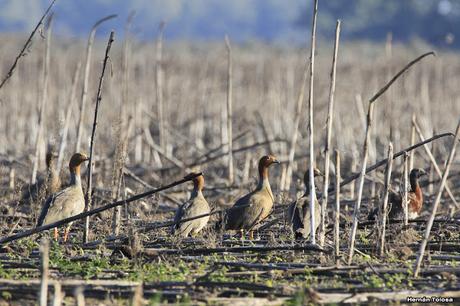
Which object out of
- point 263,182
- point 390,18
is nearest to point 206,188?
point 263,182

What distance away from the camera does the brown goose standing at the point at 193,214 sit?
10.1 m

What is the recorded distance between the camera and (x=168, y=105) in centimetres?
2316

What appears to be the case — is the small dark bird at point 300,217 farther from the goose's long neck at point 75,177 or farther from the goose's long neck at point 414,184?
the goose's long neck at point 414,184

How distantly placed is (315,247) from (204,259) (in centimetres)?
102

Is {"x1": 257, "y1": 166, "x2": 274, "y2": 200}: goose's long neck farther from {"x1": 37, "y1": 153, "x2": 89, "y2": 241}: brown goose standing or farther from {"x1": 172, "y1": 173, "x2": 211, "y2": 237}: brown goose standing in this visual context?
{"x1": 37, "y1": 153, "x2": 89, "y2": 241}: brown goose standing

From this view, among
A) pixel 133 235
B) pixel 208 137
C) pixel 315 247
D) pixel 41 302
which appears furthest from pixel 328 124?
→ pixel 208 137

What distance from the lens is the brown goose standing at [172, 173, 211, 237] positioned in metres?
10.1

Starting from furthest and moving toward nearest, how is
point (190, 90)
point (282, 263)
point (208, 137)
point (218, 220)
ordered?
1. point (190, 90)
2. point (208, 137)
3. point (218, 220)
4. point (282, 263)

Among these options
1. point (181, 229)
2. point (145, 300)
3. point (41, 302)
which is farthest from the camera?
point (181, 229)

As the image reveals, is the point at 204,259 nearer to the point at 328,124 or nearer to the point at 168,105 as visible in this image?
the point at 328,124

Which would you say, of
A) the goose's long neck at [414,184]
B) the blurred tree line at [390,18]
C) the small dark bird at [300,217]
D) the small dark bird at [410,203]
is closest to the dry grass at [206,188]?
the small dark bird at [300,217]

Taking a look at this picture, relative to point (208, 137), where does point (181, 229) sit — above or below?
below

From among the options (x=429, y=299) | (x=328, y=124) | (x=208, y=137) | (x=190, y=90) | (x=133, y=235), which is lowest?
(x=429, y=299)

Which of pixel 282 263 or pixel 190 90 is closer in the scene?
pixel 282 263
